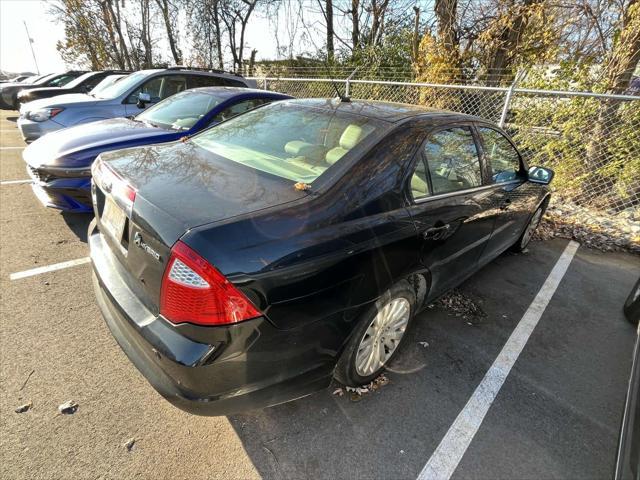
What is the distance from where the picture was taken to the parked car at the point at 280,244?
1.44 m

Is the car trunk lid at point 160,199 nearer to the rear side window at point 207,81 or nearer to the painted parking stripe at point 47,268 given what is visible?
the painted parking stripe at point 47,268

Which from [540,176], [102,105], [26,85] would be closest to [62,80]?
[26,85]

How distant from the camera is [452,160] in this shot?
254 centimetres

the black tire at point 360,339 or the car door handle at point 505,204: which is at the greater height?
the car door handle at point 505,204

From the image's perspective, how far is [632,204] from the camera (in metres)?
5.57

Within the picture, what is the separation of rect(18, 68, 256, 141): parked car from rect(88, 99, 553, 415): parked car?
391 cm

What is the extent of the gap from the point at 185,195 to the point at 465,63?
8771mm

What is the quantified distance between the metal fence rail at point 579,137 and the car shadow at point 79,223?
612 centimetres

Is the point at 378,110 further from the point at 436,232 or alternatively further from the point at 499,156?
the point at 499,156

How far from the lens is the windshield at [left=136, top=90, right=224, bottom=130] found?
436cm

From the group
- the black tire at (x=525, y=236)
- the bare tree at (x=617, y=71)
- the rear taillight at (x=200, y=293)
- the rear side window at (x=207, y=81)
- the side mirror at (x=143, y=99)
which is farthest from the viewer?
the rear side window at (x=207, y=81)

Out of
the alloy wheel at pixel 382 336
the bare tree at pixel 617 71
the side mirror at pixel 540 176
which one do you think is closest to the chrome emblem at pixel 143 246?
the alloy wheel at pixel 382 336

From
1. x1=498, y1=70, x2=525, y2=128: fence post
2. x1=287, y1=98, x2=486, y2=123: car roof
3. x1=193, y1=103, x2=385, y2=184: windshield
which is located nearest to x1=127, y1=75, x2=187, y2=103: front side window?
x1=193, y1=103, x2=385, y2=184: windshield

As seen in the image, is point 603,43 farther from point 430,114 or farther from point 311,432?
point 311,432
